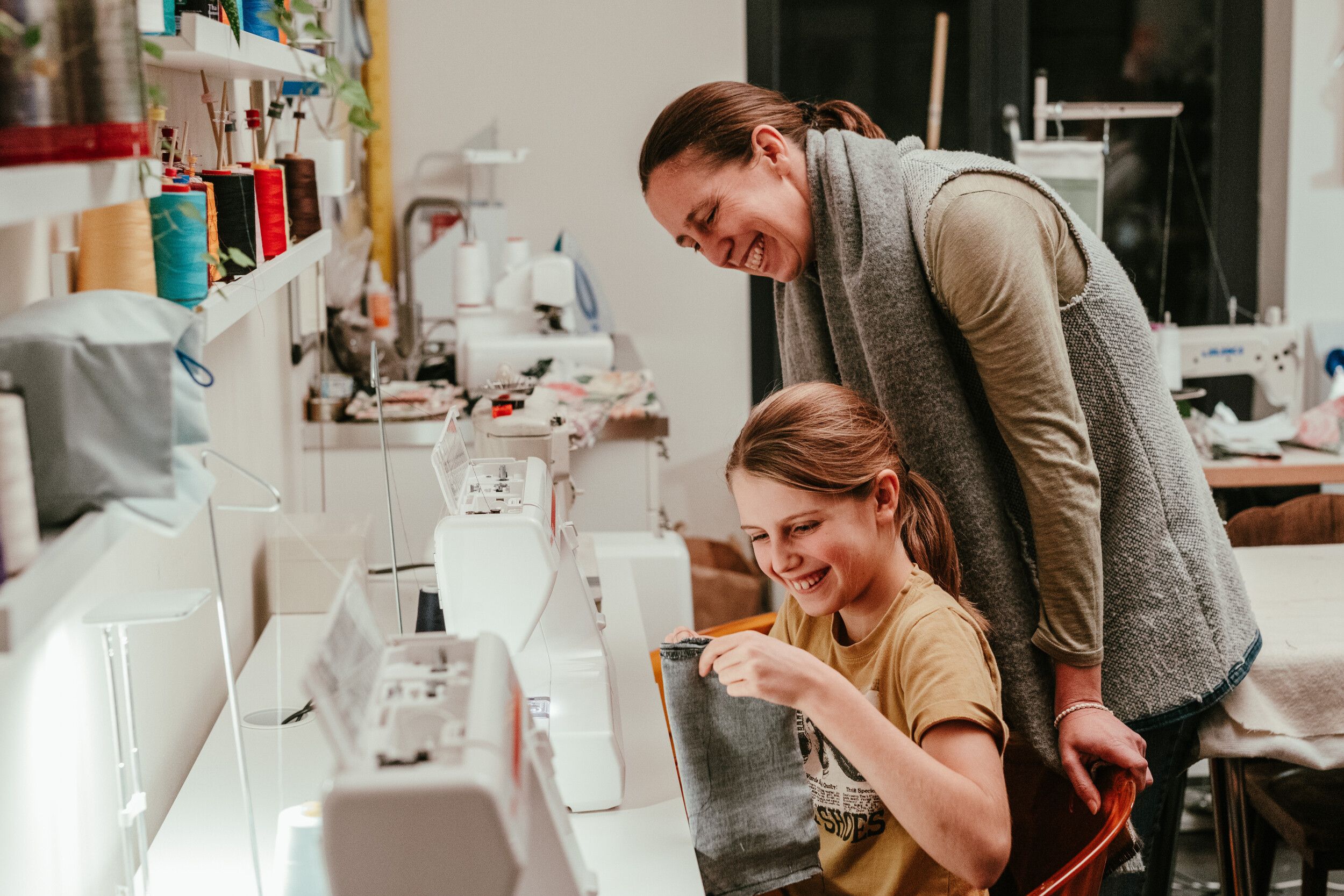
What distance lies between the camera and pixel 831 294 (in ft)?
Result: 4.82

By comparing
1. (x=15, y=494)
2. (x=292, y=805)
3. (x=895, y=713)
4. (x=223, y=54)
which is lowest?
(x=292, y=805)

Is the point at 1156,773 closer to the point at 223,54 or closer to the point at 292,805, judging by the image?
the point at 292,805

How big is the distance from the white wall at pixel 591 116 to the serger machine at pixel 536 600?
7.91 feet

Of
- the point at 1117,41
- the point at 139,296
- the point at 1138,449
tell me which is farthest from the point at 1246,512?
the point at 139,296

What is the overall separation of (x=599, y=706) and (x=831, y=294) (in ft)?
1.88

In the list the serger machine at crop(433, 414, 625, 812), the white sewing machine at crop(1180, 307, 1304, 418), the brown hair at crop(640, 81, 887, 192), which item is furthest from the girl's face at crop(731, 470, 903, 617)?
the white sewing machine at crop(1180, 307, 1304, 418)

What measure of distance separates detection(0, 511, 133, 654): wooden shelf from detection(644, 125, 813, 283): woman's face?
0.82 m

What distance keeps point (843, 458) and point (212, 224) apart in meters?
0.73

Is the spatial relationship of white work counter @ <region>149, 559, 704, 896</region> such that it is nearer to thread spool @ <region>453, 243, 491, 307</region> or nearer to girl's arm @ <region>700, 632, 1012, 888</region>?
girl's arm @ <region>700, 632, 1012, 888</region>

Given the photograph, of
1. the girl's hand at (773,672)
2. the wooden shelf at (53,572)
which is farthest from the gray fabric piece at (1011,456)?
the wooden shelf at (53,572)

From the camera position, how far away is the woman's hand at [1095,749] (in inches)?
50.4

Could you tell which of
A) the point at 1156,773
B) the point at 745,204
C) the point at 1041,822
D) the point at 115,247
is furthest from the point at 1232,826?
the point at 115,247

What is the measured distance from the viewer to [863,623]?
1341 mm

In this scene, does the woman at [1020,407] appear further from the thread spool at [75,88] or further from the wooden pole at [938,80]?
the wooden pole at [938,80]
